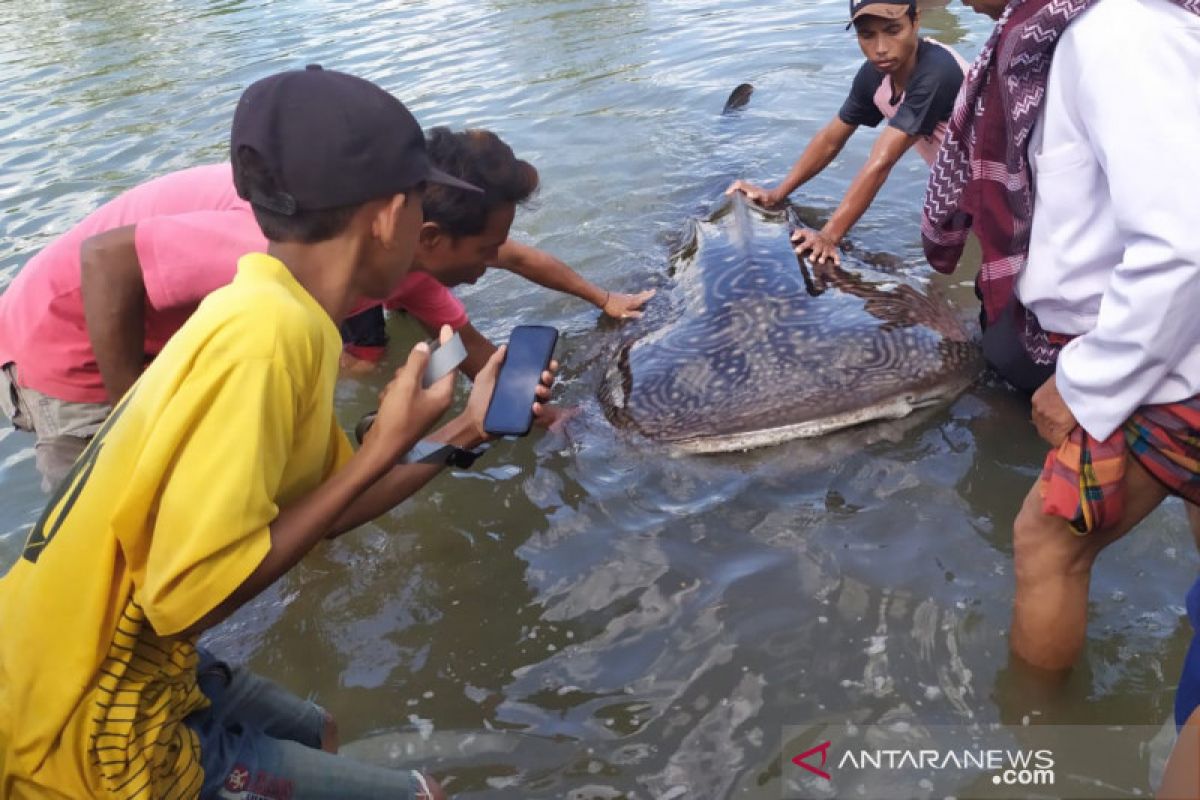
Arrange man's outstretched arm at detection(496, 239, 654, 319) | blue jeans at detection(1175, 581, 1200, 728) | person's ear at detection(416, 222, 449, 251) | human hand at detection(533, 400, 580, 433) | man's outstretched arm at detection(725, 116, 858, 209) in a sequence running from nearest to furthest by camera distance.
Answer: blue jeans at detection(1175, 581, 1200, 728) → person's ear at detection(416, 222, 449, 251) → human hand at detection(533, 400, 580, 433) → man's outstretched arm at detection(496, 239, 654, 319) → man's outstretched arm at detection(725, 116, 858, 209)

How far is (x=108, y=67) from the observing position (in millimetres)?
10898

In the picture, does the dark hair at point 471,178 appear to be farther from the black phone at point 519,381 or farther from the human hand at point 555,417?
the human hand at point 555,417

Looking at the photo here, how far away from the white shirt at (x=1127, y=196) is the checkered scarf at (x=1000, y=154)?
0.19 ft

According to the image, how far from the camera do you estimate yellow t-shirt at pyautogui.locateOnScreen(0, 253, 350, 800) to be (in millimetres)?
1642

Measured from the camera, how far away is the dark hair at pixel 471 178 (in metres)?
2.89

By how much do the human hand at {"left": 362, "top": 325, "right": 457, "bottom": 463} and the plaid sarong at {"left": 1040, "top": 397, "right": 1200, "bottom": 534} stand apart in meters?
1.36

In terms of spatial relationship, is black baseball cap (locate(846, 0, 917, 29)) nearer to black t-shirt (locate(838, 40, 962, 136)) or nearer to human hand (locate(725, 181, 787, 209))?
black t-shirt (locate(838, 40, 962, 136))

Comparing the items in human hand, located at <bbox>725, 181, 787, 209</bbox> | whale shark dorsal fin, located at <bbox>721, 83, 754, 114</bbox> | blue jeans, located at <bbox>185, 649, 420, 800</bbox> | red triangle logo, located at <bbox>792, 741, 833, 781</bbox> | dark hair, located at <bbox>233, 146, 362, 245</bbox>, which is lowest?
whale shark dorsal fin, located at <bbox>721, 83, 754, 114</bbox>

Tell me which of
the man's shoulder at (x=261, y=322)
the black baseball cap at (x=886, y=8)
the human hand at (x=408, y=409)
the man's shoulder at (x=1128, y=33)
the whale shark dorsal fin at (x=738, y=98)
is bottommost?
the whale shark dorsal fin at (x=738, y=98)

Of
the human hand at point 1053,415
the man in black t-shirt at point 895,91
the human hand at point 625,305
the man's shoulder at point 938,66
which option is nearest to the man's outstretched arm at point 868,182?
the man in black t-shirt at point 895,91

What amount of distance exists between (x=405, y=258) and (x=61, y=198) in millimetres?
Result: 6474

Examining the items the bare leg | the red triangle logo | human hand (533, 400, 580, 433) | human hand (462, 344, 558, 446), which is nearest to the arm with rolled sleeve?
the bare leg

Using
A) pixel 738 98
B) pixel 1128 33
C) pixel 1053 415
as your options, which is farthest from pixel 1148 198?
pixel 738 98

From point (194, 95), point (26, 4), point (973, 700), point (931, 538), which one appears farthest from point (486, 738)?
point (26, 4)
